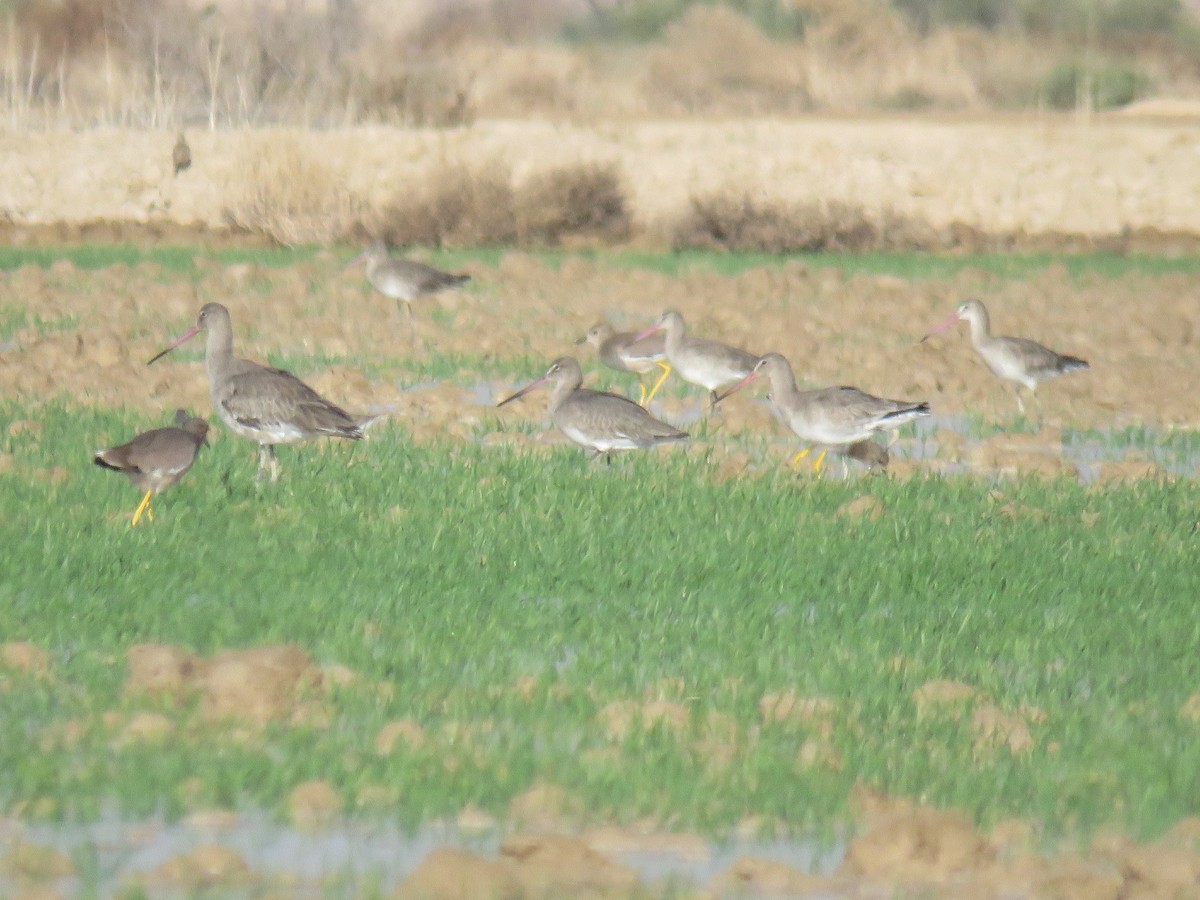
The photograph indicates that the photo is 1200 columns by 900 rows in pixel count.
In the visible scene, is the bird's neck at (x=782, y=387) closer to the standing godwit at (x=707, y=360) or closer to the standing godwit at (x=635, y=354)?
the standing godwit at (x=707, y=360)

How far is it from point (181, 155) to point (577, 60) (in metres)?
28.3

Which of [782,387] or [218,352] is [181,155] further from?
[782,387]

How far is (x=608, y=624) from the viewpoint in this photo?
8.20 metres

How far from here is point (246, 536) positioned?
951 cm

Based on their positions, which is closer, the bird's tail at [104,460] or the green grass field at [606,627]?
the green grass field at [606,627]

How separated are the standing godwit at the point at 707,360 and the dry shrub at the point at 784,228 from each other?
17635 millimetres

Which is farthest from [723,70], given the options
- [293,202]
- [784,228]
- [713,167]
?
[293,202]

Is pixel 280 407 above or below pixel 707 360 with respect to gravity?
above

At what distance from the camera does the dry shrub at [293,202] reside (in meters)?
31.9

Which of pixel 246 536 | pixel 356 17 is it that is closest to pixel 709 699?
pixel 246 536

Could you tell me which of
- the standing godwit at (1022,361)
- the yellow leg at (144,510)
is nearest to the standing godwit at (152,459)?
the yellow leg at (144,510)

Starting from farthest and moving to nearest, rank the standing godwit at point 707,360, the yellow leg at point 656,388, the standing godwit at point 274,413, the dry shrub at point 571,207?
the dry shrub at point 571,207
the yellow leg at point 656,388
the standing godwit at point 707,360
the standing godwit at point 274,413

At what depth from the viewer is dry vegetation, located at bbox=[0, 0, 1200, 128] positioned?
4012 centimetres

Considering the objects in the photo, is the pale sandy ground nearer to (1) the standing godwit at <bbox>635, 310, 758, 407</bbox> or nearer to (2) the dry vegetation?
(2) the dry vegetation
